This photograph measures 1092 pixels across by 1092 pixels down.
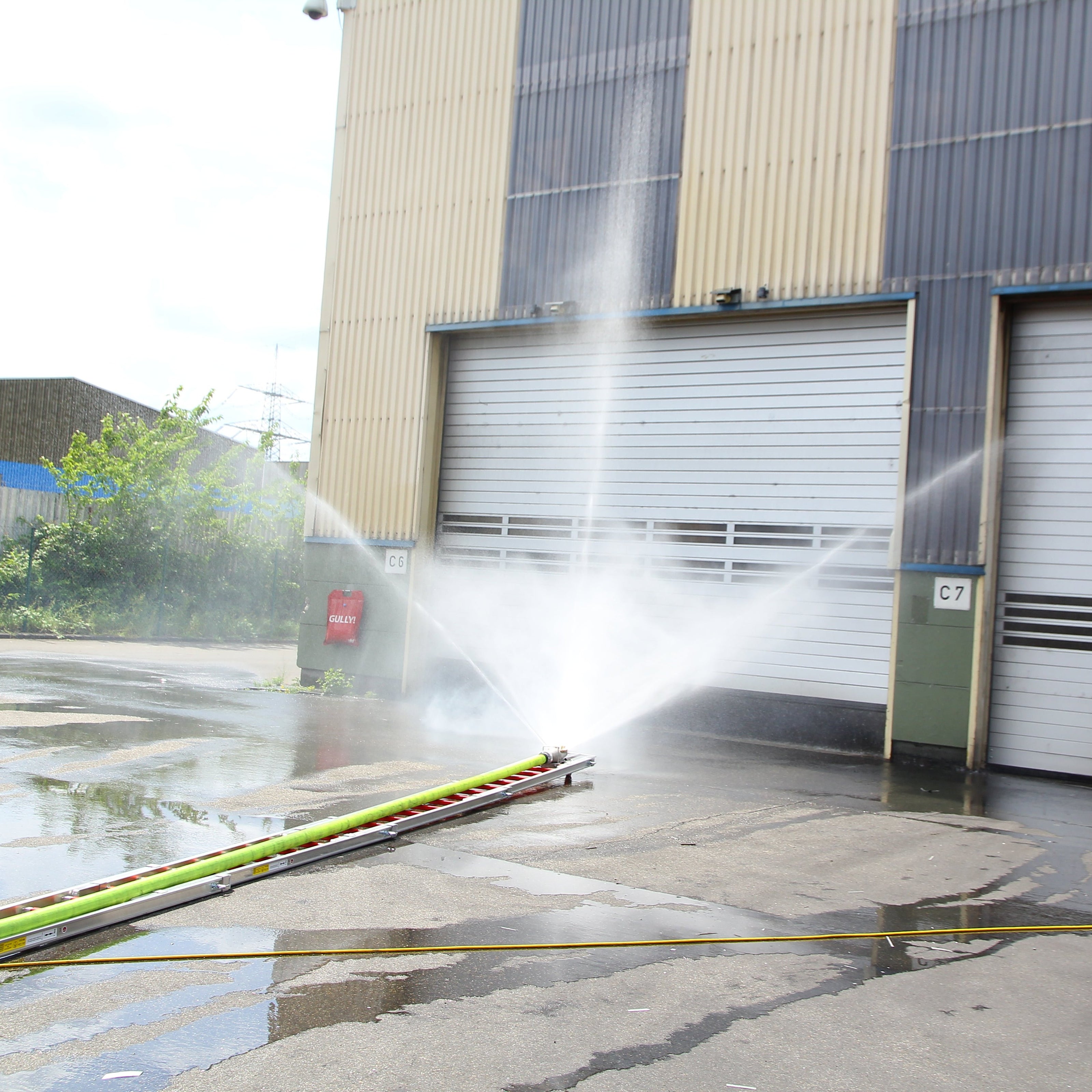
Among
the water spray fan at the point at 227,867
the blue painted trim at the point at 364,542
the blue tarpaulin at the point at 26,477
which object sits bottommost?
the water spray fan at the point at 227,867

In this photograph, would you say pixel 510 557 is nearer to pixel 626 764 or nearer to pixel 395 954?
pixel 626 764

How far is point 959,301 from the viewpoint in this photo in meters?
11.3

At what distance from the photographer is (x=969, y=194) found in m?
11.3

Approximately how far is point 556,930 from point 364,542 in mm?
10297

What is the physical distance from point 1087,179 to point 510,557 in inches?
307

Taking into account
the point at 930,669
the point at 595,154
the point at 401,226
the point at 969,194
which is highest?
the point at 595,154

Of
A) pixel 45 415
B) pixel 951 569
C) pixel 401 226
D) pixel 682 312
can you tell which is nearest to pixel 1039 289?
pixel 951 569

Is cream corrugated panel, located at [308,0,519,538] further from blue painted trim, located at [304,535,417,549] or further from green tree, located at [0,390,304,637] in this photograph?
green tree, located at [0,390,304,637]

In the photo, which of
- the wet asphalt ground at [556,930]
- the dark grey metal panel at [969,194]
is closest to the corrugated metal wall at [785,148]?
the dark grey metal panel at [969,194]

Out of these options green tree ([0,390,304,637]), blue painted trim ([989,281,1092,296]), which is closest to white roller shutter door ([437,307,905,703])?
blue painted trim ([989,281,1092,296])

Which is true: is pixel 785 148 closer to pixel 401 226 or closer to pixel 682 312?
pixel 682 312

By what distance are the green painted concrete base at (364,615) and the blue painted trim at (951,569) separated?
6.52m

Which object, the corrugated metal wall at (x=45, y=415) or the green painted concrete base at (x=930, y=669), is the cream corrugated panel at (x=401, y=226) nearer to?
the green painted concrete base at (x=930, y=669)

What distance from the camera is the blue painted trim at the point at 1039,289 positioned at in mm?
10703
